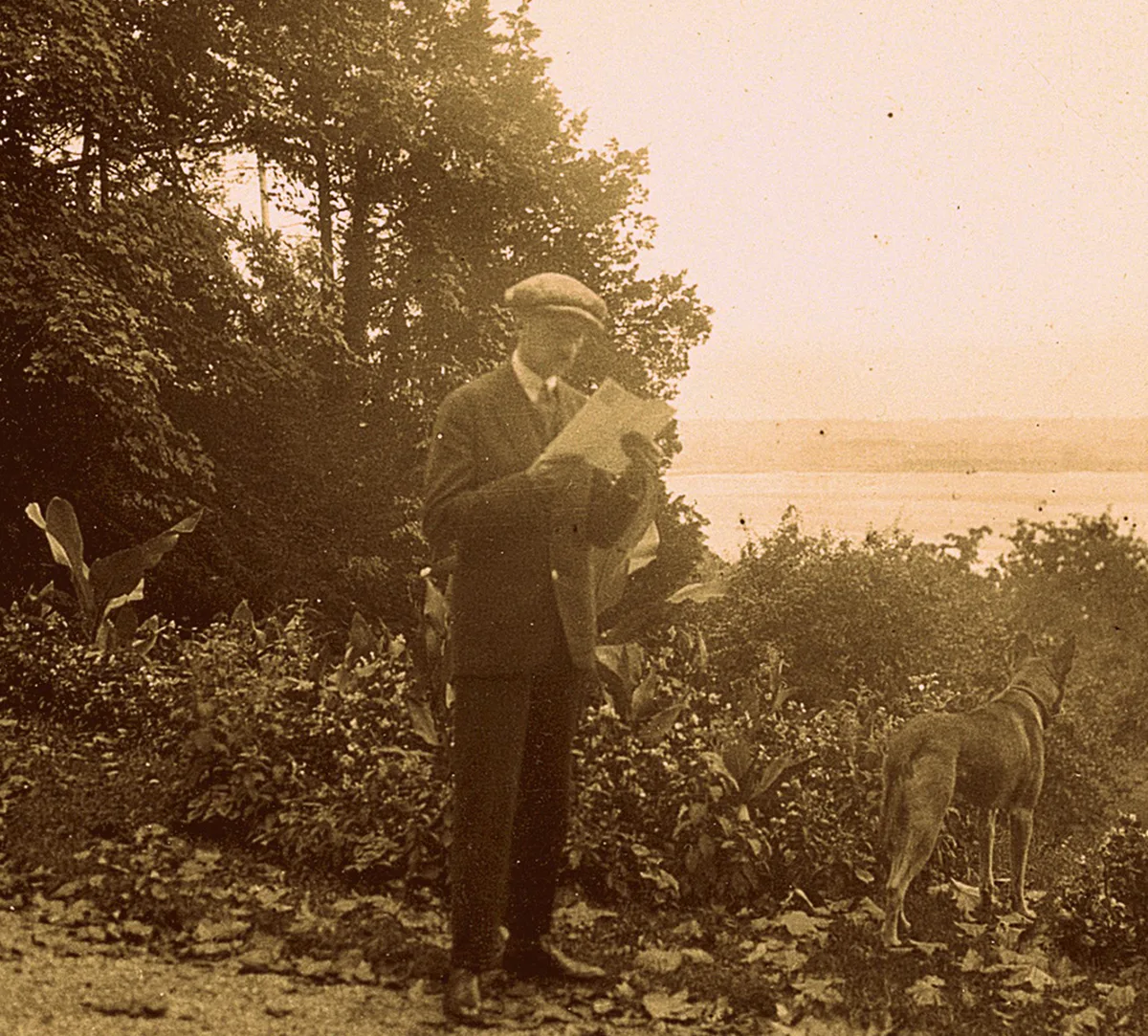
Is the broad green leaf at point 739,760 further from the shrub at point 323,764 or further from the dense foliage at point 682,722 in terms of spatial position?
the shrub at point 323,764

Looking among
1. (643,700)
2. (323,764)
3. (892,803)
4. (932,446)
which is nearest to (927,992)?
(892,803)

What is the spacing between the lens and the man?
400 centimetres

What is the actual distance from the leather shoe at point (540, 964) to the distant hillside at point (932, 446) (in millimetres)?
2875

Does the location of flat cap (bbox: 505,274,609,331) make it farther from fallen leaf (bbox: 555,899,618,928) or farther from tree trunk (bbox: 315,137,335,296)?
tree trunk (bbox: 315,137,335,296)

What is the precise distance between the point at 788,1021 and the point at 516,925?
0.93 m

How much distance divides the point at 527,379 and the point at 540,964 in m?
1.92

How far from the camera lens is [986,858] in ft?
16.7

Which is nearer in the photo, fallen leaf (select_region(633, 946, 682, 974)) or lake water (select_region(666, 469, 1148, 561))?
fallen leaf (select_region(633, 946, 682, 974))

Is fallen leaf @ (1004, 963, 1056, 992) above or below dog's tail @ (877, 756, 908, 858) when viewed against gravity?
below

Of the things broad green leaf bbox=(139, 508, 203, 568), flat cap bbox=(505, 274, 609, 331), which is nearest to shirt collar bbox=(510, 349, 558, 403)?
flat cap bbox=(505, 274, 609, 331)

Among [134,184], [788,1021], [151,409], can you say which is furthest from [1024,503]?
[134,184]

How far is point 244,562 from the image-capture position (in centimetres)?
930

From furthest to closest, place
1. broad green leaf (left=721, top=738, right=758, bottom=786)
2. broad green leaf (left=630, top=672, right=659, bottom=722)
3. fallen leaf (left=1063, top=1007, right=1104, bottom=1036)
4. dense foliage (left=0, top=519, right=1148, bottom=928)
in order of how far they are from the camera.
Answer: broad green leaf (left=630, top=672, right=659, bottom=722) → broad green leaf (left=721, top=738, right=758, bottom=786) → dense foliage (left=0, top=519, right=1148, bottom=928) → fallen leaf (left=1063, top=1007, right=1104, bottom=1036)

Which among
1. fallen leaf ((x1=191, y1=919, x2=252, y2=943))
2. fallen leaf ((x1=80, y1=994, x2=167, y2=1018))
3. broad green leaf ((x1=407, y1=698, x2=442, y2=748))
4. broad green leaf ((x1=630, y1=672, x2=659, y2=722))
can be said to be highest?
broad green leaf ((x1=630, y1=672, x2=659, y2=722))
